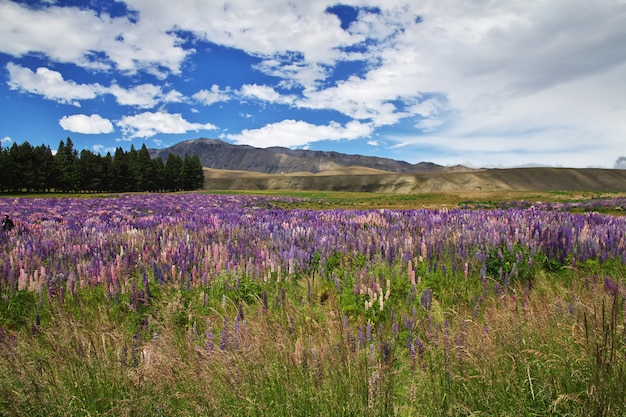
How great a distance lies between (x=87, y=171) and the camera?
342 feet

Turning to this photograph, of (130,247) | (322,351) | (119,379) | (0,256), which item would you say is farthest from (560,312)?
(0,256)

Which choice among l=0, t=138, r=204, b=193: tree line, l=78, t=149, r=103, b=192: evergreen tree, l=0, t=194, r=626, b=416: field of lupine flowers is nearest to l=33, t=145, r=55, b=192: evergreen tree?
l=0, t=138, r=204, b=193: tree line

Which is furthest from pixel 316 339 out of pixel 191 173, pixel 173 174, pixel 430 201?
pixel 191 173

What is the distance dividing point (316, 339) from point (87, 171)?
12222 cm

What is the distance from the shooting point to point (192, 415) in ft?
8.01

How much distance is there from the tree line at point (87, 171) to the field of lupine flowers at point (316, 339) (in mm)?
100684

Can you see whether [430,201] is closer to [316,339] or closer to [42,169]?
[316,339]

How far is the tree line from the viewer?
3260 inches

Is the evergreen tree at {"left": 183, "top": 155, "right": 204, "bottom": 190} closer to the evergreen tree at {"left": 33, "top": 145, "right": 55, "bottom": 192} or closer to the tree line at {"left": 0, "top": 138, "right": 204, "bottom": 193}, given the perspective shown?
the tree line at {"left": 0, "top": 138, "right": 204, "bottom": 193}

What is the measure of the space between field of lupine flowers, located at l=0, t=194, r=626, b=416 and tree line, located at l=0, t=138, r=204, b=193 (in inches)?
3964

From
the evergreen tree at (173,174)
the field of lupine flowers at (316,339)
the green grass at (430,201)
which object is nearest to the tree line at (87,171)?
the evergreen tree at (173,174)

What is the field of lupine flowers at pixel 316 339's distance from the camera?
2.44 metres

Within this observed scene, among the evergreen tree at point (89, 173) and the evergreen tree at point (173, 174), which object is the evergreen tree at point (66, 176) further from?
the evergreen tree at point (173, 174)

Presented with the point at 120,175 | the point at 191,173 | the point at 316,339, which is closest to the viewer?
the point at 316,339
